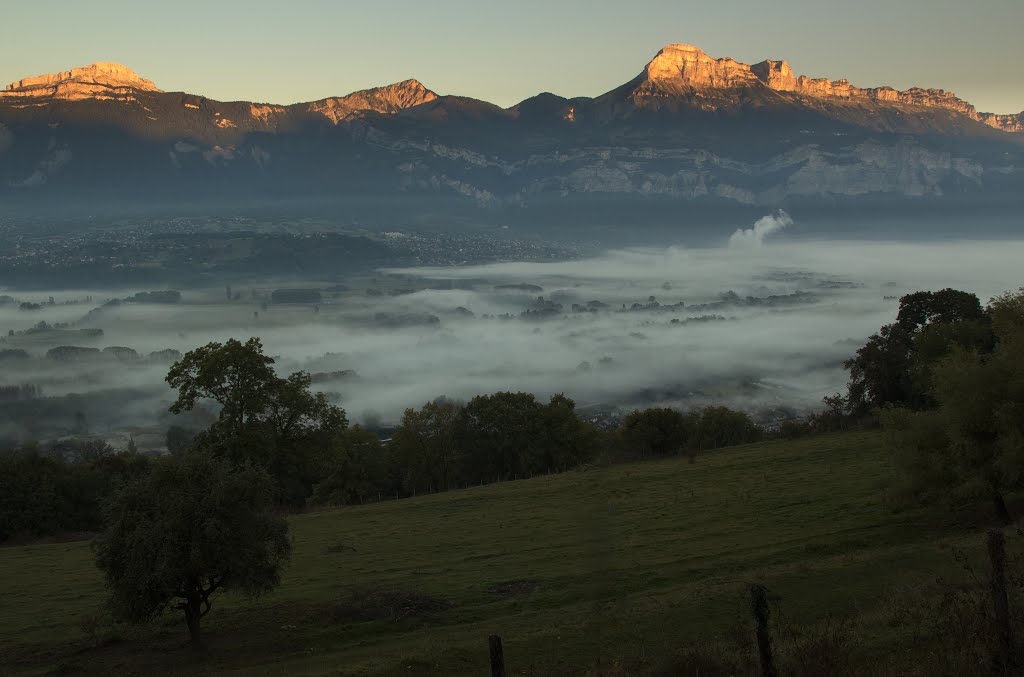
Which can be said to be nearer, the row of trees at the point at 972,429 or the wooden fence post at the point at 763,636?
the wooden fence post at the point at 763,636

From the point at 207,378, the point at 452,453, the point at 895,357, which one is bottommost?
the point at 452,453

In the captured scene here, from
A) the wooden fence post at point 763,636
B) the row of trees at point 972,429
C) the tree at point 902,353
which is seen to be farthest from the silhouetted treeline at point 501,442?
the wooden fence post at point 763,636

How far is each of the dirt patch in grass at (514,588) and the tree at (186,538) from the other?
7.11m

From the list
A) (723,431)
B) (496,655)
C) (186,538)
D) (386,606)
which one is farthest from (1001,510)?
(723,431)

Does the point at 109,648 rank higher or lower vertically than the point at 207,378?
lower

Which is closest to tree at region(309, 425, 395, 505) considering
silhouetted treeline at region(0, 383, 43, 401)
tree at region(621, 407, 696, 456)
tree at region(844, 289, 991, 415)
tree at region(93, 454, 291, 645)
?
tree at region(621, 407, 696, 456)

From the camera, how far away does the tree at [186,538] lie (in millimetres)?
22125

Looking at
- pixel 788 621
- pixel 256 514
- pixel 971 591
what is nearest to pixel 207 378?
pixel 256 514

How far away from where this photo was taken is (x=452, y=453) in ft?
209

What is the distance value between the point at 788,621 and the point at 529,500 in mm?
23515

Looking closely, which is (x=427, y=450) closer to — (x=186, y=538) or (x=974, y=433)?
(x=186, y=538)

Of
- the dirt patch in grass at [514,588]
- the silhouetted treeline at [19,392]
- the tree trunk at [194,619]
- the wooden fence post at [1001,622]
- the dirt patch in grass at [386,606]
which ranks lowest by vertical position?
the dirt patch in grass at [514,588]

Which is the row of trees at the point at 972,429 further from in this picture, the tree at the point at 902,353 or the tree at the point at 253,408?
the tree at the point at 253,408

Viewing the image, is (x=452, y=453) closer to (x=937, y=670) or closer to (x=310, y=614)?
(x=310, y=614)
